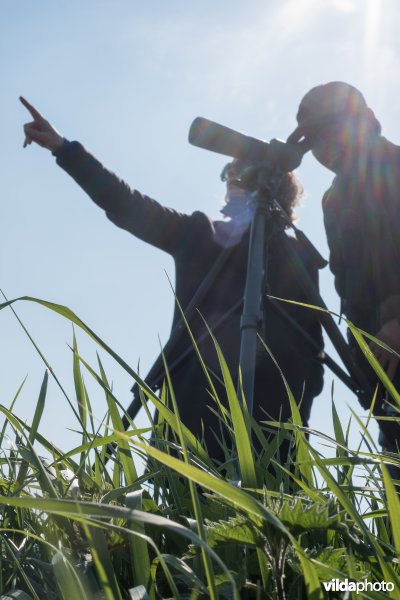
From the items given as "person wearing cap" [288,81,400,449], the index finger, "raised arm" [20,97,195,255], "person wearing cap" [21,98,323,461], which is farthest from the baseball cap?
the index finger

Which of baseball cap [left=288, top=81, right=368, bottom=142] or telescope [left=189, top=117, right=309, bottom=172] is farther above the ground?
baseball cap [left=288, top=81, right=368, bottom=142]

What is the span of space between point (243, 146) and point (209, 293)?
0.71 metres

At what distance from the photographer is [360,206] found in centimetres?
182

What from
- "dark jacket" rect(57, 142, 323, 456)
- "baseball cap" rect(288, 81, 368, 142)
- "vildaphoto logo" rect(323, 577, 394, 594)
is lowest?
"vildaphoto logo" rect(323, 577, 394, 594)

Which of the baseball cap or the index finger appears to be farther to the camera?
the index finger

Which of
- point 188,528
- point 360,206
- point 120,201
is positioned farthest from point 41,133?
point 188,528

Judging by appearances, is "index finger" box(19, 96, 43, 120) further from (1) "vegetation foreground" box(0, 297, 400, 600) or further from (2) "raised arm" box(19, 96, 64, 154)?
(1) "vegetation foreground" box(0, 297, 400, 600)

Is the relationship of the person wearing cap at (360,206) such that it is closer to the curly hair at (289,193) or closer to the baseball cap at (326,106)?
the baseball cap at (326,106)

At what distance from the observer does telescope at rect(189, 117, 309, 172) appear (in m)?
1.78

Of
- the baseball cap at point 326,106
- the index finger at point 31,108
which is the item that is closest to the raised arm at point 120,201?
the index finger at point 31,108

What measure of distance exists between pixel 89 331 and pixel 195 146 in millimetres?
1449

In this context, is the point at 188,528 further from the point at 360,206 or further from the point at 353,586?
the point at 360,206

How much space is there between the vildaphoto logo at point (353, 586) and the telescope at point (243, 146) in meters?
1.53

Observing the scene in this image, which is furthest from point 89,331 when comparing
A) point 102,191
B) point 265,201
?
point 102,191
